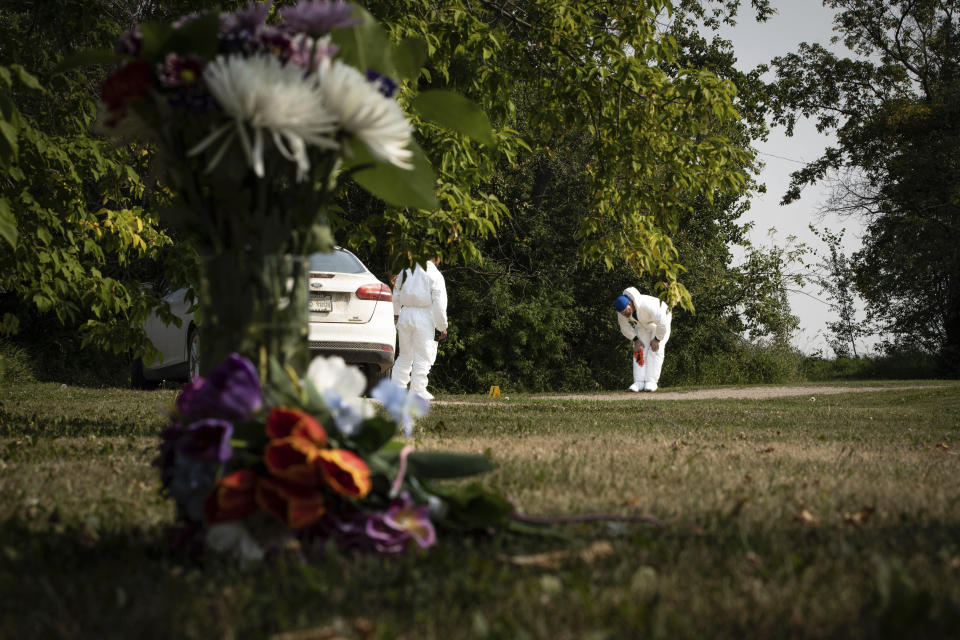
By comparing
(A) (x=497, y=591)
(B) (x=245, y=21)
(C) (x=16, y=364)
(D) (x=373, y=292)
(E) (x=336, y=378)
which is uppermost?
(B) (x=245, y=21)

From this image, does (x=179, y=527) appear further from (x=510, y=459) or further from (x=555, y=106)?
(x=555, y=106)

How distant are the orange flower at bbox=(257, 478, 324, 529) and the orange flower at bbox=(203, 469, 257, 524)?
0.03 m

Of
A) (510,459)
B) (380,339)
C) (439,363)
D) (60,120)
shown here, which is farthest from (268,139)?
(439,363)

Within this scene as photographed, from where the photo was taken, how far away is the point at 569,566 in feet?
7.63

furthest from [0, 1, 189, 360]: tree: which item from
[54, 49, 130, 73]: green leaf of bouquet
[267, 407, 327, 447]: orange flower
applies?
[267, 407, 327, 447]: orange flower

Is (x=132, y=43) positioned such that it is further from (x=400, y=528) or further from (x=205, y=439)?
(x=400, y=528)

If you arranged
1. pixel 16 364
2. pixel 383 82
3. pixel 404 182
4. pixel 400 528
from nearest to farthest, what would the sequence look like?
pixel 400 528, pixel 383 82, pixel 404 182, pixel 16 364

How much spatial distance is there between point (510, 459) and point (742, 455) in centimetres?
145

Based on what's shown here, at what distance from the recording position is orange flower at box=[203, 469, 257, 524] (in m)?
2.27

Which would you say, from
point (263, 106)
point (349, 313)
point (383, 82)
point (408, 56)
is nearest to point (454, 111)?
point (408, 56)

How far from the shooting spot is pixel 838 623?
184 cm

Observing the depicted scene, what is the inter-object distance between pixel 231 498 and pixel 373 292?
7965 mm

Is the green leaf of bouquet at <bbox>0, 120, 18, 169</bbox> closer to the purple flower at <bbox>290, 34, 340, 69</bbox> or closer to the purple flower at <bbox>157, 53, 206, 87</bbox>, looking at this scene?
the purple flower at <bbox>157, 53, 206, 87</bbox>

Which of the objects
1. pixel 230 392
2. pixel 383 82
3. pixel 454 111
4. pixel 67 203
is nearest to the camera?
pixel 230 392
